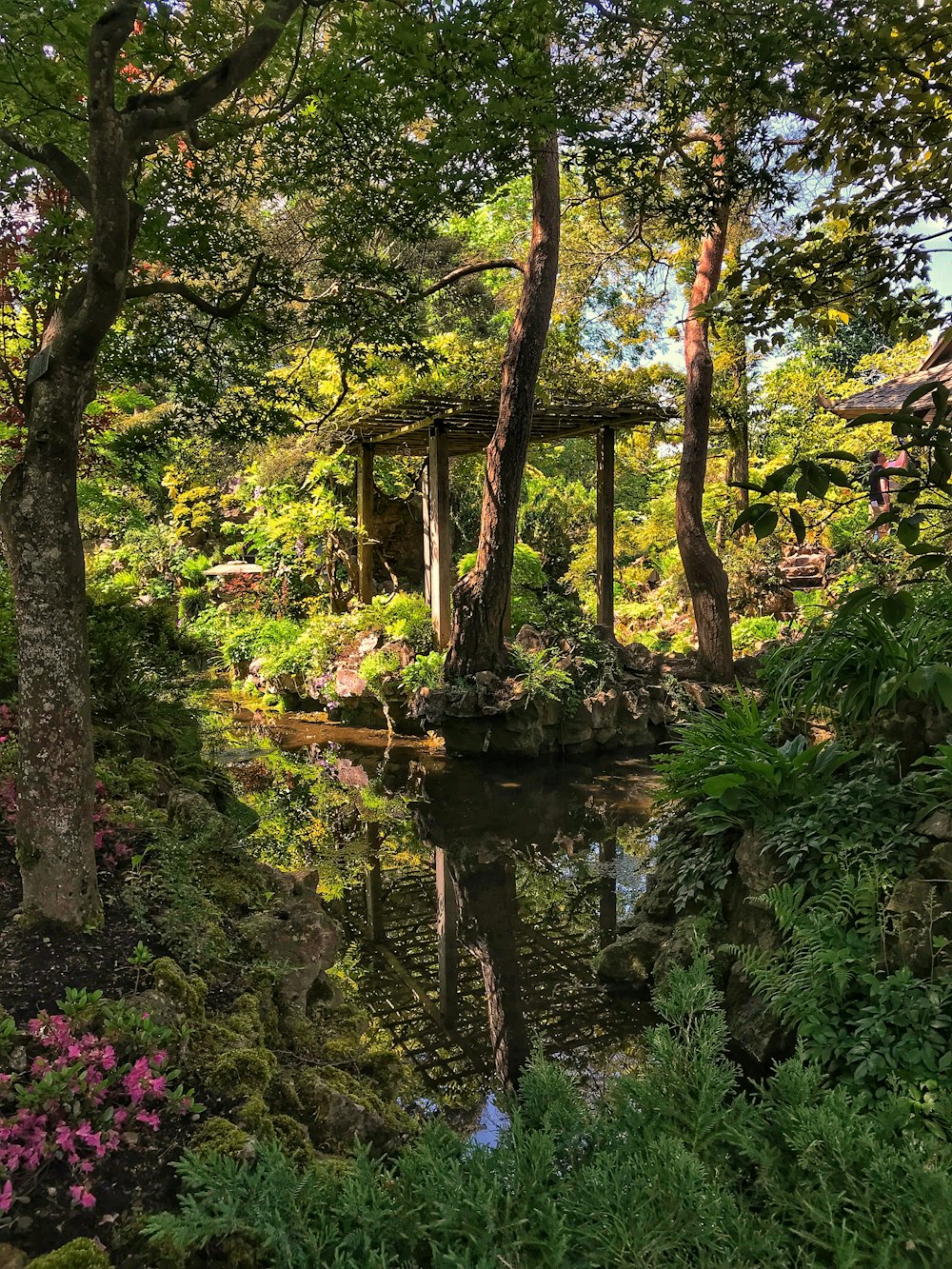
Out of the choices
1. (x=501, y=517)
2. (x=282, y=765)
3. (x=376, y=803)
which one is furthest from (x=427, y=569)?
(x=376, y=803)

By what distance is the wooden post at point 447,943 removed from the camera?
448cm

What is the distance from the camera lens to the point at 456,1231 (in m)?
2.08

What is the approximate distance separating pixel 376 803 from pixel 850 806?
504 cm

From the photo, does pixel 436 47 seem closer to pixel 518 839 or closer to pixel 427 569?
pixel 518 839

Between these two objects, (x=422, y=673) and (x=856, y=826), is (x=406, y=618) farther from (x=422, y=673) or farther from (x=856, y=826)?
(x=856, y=826)

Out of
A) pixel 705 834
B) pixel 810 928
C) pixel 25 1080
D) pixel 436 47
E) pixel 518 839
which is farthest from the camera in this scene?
pixel 518 839

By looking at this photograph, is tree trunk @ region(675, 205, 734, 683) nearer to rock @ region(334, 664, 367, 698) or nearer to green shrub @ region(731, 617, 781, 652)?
green shrub @ region(731, 617, 781, 652)

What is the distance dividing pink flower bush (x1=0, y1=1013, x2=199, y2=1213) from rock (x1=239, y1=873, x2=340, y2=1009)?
1.03 meters

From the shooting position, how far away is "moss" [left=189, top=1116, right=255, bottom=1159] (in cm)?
242

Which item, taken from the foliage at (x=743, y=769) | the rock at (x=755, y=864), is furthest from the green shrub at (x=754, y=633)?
the rock at (x=755, y=864)

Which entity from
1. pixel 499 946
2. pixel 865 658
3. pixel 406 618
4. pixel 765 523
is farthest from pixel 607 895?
pixel 406 618

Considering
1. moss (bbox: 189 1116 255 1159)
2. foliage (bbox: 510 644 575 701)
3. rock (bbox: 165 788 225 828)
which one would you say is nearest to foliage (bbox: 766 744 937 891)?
moss (bbox: 189 1116 255 1159)

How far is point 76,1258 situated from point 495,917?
373 cm

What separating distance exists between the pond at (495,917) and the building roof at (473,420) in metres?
4.38
